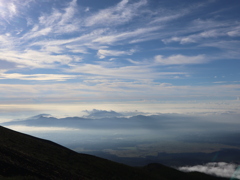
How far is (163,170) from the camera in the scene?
12838 centimetres

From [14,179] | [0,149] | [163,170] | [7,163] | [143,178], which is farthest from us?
[163,170]

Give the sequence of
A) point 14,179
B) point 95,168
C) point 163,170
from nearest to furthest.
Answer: point 14,179 → point 95,168 → point 163,170

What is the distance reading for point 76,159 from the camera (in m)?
87.8

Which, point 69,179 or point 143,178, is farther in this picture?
point 143,178

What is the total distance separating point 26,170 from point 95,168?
47314mm

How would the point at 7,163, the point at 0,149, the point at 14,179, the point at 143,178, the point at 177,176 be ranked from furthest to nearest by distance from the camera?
1. the point at 177,176
2. the point at 143,178
3. the point at 0,149
4. the point at 7,163
5. the point at 14,179

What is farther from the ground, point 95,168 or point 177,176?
point 95,168

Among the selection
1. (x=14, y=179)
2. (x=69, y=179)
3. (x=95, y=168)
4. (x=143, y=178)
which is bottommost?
(x=143, y=178)

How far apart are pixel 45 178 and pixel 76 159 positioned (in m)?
48.0

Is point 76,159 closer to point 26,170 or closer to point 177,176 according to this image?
point 26,170

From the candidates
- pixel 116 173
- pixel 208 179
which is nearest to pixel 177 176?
pixel 208 179

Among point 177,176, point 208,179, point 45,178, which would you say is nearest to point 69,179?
point 45,178

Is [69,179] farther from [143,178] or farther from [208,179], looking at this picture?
[208,179]

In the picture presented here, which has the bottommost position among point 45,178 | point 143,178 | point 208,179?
point 208,179
